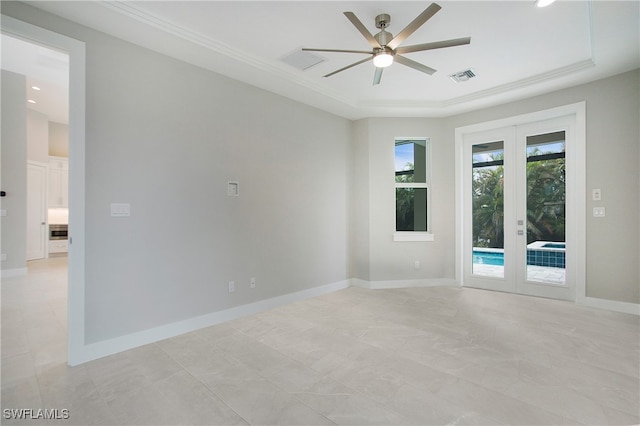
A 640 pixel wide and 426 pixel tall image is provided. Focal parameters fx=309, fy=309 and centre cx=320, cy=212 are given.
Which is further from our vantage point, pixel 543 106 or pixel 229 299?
pixel 543 106

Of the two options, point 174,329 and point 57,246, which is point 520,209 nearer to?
point 174,329

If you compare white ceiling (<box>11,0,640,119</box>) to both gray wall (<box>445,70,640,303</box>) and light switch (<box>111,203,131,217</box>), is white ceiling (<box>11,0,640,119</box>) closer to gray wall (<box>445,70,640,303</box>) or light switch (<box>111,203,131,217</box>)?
gray wall (<box>445,70,640,303</box>)

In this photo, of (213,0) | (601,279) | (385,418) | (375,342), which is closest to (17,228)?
(213,0)

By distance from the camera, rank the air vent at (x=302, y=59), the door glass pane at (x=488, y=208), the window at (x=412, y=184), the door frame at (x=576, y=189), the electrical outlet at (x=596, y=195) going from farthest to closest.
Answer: the window at (x=412, y=184) → the door glass pane at (x=488, y=208) → the door frame at (x=576, y=189) → the electrical outlet at (x=596, y=195) → the air vent at (x=302, y=59)

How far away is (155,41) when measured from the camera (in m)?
2.85

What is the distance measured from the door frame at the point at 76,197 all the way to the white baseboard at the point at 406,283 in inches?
145

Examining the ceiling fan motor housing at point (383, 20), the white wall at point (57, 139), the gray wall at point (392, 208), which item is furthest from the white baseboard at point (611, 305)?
the white wall at point (57, 139)

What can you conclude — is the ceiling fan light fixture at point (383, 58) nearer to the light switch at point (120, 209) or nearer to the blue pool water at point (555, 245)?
the light switch at point (120, 209)

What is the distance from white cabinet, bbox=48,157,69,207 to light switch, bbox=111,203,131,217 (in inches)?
287

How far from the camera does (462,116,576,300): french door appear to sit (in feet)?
13.9

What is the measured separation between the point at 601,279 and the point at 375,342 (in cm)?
313

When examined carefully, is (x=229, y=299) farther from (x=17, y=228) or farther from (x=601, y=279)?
(x=17, y=228)

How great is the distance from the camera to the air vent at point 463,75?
372 cm

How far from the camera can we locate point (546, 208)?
433 cm
